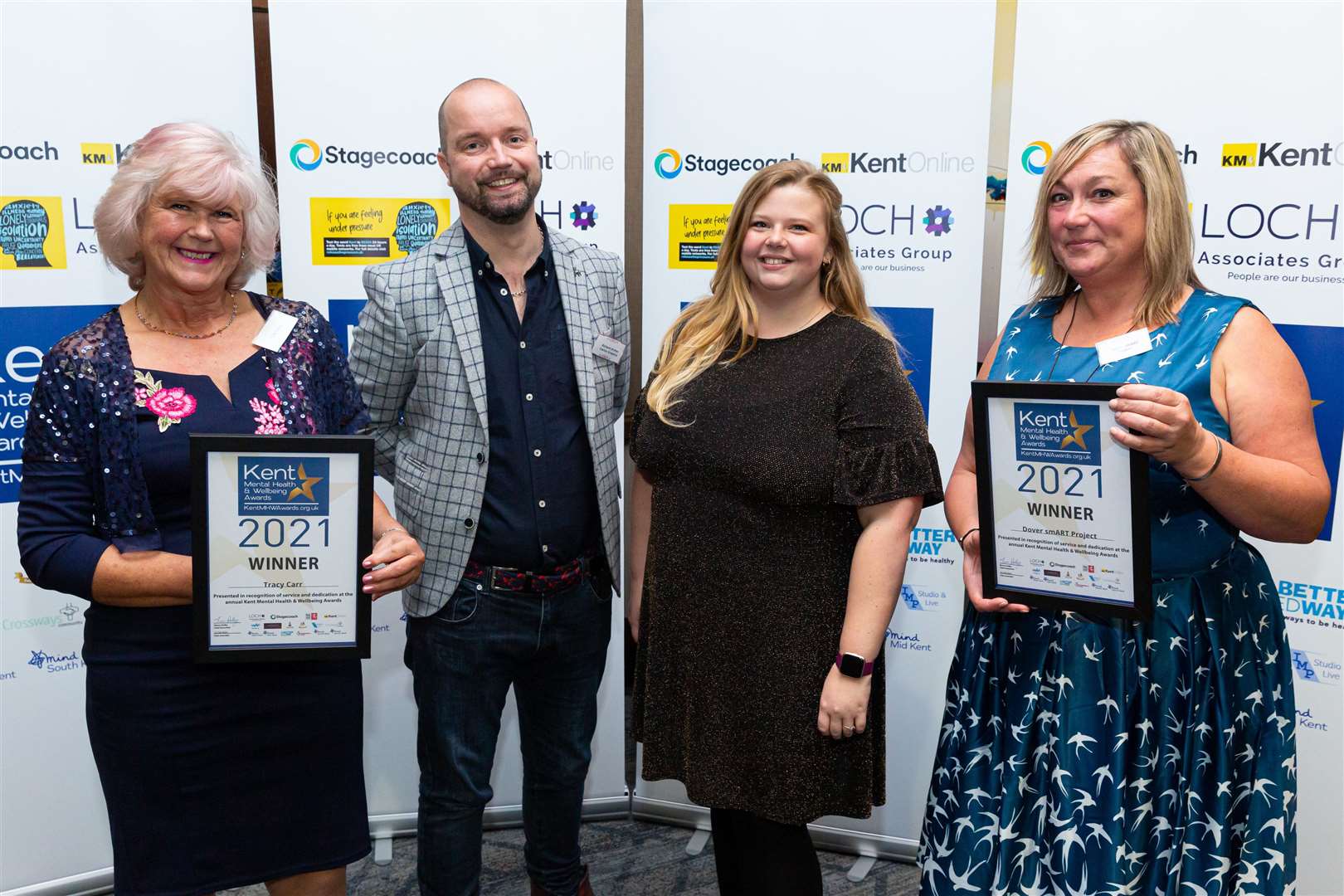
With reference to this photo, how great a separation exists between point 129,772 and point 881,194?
98.0 inches

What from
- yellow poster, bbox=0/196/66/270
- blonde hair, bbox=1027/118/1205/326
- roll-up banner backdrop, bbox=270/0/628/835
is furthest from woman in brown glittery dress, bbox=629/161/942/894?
yellow poster, bbox=0/196/66/270

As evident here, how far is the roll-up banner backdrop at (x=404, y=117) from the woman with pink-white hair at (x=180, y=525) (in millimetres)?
1057

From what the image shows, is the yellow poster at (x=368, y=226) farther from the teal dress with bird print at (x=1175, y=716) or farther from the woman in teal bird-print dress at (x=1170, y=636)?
the teal dress with bird print at (x=1175, y=716)

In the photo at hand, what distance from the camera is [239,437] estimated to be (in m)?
1.69

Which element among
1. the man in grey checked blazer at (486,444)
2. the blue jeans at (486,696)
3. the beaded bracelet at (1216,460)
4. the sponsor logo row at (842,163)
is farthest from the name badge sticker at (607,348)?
the beaded bracelet at (1216,460)

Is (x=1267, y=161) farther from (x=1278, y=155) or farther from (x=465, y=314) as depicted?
(x=465, y=314)

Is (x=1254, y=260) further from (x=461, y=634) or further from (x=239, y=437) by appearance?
(x=239, y=437)

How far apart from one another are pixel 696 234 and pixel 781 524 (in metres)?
1.41

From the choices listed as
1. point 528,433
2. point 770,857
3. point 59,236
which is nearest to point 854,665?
point 770,857

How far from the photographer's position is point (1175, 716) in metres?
1.71

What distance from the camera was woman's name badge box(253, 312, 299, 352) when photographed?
191 cm

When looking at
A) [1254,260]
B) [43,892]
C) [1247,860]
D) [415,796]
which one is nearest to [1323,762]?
[1247,860]

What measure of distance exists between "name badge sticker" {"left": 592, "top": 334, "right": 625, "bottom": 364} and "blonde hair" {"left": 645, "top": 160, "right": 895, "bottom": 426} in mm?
246

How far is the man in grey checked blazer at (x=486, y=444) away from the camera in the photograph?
2.20m
